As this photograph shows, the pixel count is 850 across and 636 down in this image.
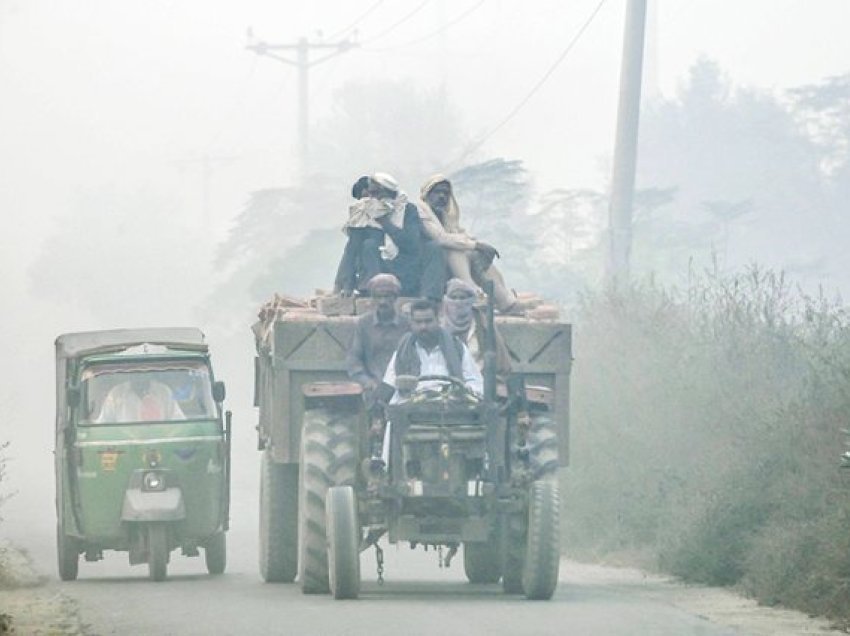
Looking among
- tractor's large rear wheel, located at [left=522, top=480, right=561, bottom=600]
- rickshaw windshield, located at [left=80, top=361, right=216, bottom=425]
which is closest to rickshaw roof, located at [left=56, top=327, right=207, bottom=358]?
rickshaw windshield, located at [left=80, top=361, right=216, bottom=425]

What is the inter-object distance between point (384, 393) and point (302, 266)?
51172 millimetres

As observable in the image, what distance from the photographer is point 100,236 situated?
342 ft

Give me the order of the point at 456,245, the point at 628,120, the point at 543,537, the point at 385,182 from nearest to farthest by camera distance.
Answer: the point at 543,537 < the point at 456,245 < the point at 385,182 < the point at 628,120

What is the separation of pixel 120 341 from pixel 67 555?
2.22 m

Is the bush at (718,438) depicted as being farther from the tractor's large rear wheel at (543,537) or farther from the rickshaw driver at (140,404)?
the rickshaw driver at (140,404)

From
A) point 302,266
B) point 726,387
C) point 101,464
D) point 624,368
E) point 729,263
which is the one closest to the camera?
point 101,464

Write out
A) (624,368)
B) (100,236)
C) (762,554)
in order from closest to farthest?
1. (762,554)
2. (624,368)
3. (100,236)

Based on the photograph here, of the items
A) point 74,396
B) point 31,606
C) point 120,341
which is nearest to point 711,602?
point 31,606

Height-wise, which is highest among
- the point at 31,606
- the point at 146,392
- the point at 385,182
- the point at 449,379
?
the point at 385,182

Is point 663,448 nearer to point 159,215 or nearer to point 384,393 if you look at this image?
point 384,393

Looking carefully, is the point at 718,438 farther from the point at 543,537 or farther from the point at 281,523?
the point at 543,537

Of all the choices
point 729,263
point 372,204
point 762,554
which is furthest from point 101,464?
point 729,263

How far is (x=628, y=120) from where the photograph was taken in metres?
34.8

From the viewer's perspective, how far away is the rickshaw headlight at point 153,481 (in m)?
24.4
